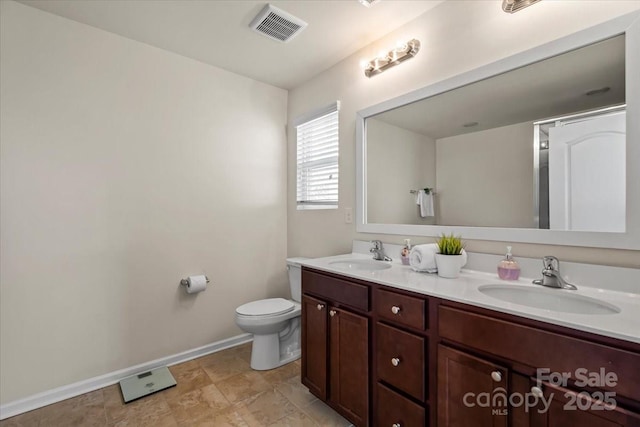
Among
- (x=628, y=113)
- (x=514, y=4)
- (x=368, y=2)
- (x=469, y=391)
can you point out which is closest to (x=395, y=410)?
(x=469, y=391)

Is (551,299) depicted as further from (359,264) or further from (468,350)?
(359,264)

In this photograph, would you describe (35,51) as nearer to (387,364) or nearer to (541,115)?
(387,364)

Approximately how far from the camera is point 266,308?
232 cm

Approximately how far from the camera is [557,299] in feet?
4.08

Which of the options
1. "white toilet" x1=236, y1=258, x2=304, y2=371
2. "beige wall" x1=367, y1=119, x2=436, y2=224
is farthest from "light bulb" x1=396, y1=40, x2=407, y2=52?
"white toilet" x1=236, y1=258, x2=304, y2=371

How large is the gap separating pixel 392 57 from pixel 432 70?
31 cm

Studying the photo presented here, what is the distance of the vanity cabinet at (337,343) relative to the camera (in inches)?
59.9

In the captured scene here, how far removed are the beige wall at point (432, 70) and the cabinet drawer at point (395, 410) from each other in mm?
860

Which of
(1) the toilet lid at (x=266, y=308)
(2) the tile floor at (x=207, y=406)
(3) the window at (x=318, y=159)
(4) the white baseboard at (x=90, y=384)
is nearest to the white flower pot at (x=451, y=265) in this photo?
(2) the tile floor at (x=207, y=406)

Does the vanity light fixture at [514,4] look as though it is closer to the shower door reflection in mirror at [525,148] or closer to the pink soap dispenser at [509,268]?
the shower door reflection in mirror at [525,148]

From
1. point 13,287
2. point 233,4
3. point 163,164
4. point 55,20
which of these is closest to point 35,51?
point 55,20

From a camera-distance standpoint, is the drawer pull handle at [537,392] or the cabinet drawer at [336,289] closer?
the drawer pull handle at [537,392]

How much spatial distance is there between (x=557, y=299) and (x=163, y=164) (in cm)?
261

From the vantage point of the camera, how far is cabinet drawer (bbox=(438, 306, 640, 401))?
0.79 meters
